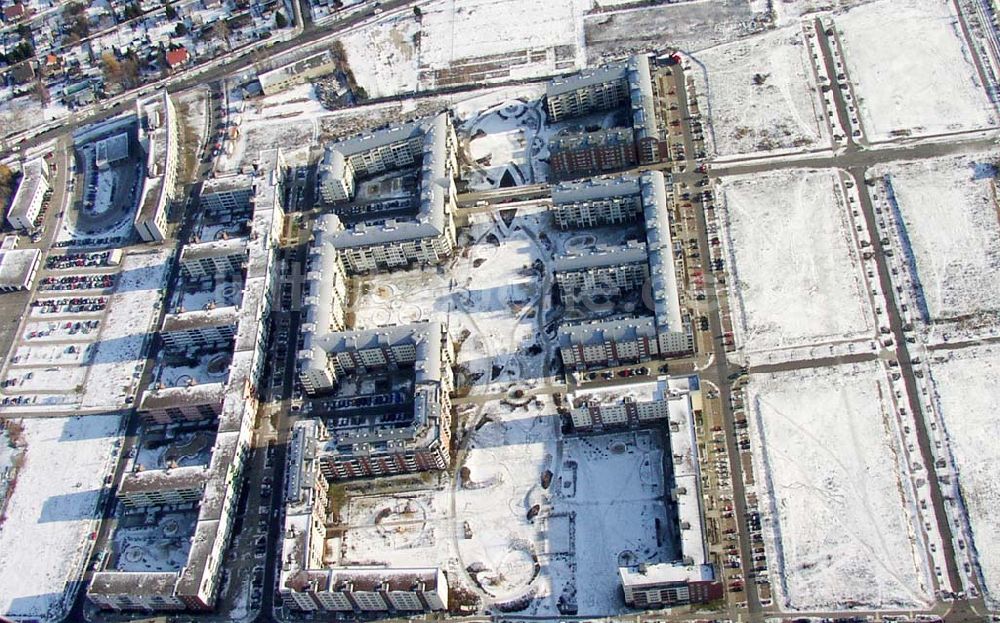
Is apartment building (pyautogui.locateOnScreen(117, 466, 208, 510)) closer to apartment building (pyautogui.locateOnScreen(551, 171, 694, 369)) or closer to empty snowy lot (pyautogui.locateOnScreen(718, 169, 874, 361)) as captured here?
apartment building (pyautogui.locateOnScreen(551, 171, 694, 369))

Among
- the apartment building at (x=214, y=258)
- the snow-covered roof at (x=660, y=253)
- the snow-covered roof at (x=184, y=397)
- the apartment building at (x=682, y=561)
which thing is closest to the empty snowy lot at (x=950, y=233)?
the snow-covered roof at (x=660, y=253)

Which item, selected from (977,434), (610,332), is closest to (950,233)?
(977,434)

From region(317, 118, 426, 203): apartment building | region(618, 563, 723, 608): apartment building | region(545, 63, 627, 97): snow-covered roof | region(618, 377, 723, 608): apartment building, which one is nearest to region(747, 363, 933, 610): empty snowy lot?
region(618, 563, 723, 608): apartment building

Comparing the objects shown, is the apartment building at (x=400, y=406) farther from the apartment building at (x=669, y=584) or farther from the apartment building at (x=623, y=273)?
the apartment building at (x=669, y=584)

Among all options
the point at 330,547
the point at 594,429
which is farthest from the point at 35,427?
the point at 594,429

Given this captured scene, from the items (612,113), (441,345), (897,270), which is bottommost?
(441,345)

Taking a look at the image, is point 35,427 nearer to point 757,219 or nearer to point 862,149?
point 757,219

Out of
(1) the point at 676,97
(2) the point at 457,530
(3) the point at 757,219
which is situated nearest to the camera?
(2) the point at 457,530
